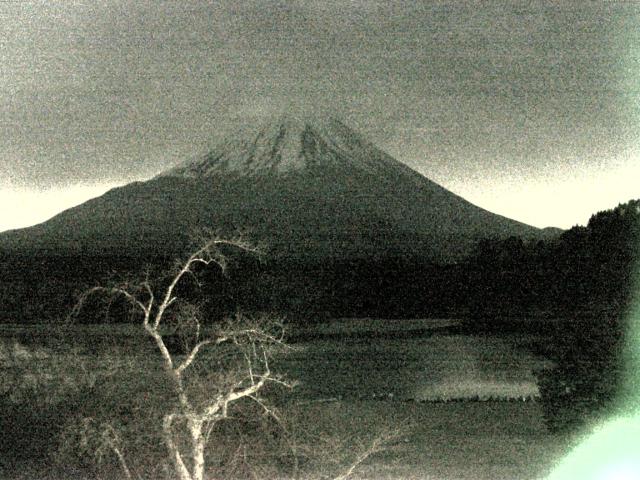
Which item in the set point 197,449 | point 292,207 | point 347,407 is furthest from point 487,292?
point 292,207

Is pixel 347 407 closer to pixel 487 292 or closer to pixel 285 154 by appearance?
pixel 487 292

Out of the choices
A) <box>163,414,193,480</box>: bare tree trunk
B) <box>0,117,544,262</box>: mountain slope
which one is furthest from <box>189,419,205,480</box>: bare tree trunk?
<box>0,117,544,262</box>: mountain slope

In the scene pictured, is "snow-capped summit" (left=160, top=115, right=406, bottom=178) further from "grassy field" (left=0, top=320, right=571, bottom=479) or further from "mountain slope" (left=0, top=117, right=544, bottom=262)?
"grassy field" (left=0, top=320, right=571, bottom=479)

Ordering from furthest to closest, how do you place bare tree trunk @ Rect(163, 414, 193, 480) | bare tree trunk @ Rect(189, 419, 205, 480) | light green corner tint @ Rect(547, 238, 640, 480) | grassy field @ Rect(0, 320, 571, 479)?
1. grassy field @ Rect(0, 320, 571, 479)
2. light green corner tint @ Rect(547, 238, 640, 480)
3. bare tree trunk @ Rect(189, 419, 205, 480)
4. bare tree trunk @ Rect(163, 414, 193, 480)

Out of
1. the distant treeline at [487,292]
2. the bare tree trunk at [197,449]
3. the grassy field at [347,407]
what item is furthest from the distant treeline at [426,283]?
the bare tree trunk at [197,449]

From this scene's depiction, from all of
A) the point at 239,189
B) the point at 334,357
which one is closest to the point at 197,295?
the point at 334,357
